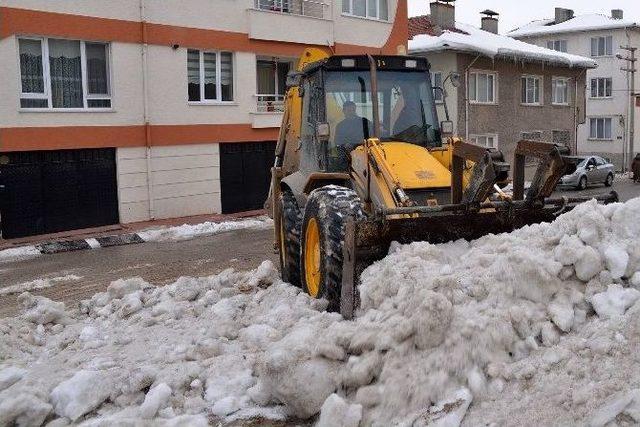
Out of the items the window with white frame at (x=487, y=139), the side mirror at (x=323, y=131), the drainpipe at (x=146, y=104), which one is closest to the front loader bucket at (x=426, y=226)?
the side mirror at (x=323, y=131)

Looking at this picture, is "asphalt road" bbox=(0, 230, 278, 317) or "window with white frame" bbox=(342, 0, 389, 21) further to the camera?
"window with white frame" bbox=(342, 0, 389, 21)

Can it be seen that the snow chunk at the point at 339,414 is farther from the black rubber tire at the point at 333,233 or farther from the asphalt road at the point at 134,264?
the asphalt road at the point at 134,264

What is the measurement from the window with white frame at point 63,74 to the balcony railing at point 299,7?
5772mm

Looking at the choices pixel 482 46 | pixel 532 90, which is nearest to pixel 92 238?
pixel 482 46

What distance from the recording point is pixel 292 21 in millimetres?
21828

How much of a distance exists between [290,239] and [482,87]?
2371cm

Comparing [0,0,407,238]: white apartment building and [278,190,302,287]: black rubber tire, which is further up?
[0,0,407,238]: white apartment building

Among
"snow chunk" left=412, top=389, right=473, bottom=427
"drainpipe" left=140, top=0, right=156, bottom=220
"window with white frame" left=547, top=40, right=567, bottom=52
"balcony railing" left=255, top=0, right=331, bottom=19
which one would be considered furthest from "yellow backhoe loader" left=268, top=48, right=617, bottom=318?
"window with white frame" left=547, top=40, right=567, bottom=52

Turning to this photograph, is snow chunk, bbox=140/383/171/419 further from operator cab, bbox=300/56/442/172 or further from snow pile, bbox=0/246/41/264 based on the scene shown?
snow pile, bbox=0/246/41/264

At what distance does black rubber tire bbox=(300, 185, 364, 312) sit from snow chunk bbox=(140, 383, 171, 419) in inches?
83.5

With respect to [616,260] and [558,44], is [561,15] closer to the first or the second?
[558,44]

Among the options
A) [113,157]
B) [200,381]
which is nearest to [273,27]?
[113,157]

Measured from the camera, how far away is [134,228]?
1789 cm

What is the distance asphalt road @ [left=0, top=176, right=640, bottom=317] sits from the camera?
11.5 meters
